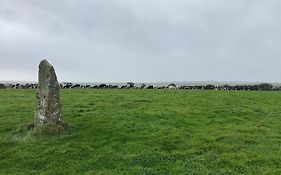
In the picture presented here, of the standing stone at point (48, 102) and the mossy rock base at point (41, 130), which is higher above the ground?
the standing stone at point (48, 102)

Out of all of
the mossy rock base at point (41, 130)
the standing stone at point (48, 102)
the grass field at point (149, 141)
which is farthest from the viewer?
the standing stone at point (48, 102)

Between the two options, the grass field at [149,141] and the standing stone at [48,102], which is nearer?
the grass field at [149,141]

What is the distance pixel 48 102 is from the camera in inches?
974

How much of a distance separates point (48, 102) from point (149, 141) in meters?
6.63

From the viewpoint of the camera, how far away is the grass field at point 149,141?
1883 centimetres

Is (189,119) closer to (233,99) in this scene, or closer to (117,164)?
(117,164)

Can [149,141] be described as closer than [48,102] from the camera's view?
→ Yes

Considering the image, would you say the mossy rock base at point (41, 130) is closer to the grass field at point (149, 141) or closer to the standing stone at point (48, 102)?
the standing stone at point (48, 102)

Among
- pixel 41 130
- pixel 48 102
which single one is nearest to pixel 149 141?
pixel 41 130

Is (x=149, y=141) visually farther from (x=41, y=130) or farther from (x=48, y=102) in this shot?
(x=48, y=102)

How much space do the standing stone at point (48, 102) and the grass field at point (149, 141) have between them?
3.41 ft

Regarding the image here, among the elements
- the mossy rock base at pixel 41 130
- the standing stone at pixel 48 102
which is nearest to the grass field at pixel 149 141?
the mossy rock base at pixel 41 130

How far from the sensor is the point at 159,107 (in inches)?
1261

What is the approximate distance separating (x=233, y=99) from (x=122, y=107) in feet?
39.0
